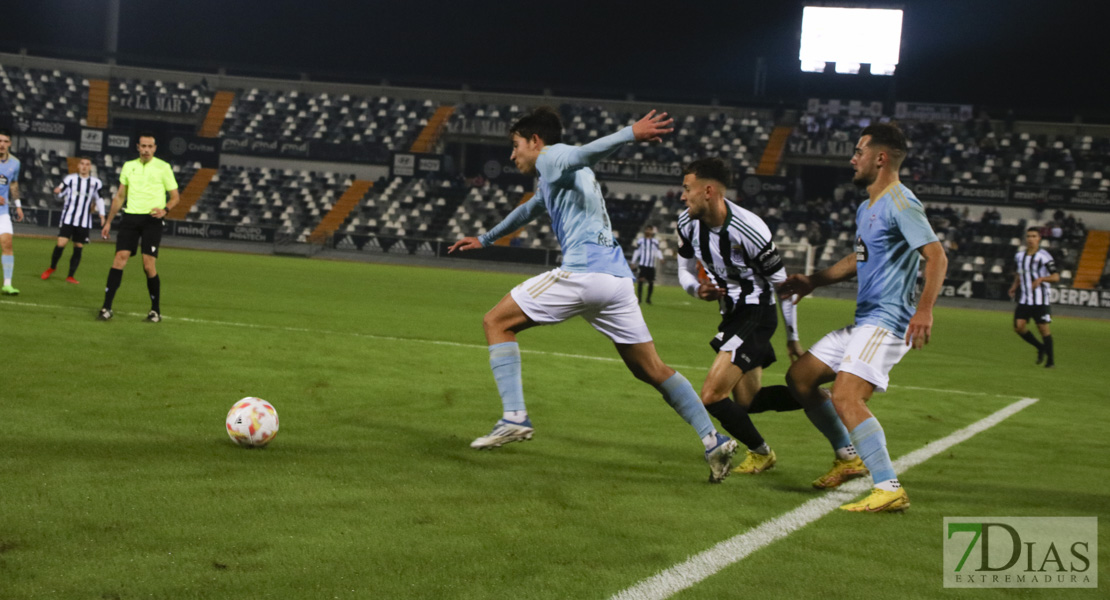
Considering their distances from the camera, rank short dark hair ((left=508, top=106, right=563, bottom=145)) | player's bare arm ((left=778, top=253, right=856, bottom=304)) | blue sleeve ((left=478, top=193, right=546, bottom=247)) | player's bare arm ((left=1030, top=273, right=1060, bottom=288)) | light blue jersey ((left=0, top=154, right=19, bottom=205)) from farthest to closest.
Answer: player's bare arm ((left=1030, top=273, right=1060, bottom=288))
light blue jersey ((left=0, top=154, right=19, bottom=205))
blue sleeve ((left=478, top=193, right=546, bottom=247))
short dark hair ((left=508, top=106, right=563, bottom=145))
player's bare arm ((left=778, top=253, right=856, bottom=304))

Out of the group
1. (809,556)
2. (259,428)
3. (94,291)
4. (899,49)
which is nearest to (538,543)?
(809,556)

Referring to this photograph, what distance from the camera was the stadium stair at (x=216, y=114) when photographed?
5391cm

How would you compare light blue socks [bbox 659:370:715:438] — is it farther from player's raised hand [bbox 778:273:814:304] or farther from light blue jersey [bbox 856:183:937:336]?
light blue jersey [bbox 856:183:937:336]

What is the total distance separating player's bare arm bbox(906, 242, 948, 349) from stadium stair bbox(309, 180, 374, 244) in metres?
41.4

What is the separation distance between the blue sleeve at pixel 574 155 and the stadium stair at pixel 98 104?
53.1 meters

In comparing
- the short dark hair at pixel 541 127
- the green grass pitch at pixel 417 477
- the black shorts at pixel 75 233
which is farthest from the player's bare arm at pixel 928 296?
the black shorts at pixel 75 233

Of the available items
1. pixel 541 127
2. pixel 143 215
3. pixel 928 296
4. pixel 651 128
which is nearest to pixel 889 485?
pixel 928 296

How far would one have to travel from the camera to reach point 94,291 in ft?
51.7

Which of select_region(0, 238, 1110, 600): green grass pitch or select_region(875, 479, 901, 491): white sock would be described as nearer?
select_region(0, 238, 1110, 600): green grass pitch

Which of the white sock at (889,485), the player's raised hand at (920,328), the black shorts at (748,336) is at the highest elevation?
the player's raised hand at (920,328)

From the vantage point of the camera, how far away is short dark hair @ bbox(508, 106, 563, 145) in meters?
6.04

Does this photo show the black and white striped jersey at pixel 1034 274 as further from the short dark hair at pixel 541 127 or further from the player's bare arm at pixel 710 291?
the short dark hair at pixel 541 127

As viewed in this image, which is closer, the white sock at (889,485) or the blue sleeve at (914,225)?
the blue sleeve at (914,225)

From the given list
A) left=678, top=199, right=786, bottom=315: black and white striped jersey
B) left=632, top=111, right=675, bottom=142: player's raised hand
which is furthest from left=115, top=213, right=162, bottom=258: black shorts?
left=632, top=111, right=675, bottom=142: player's raised hand
